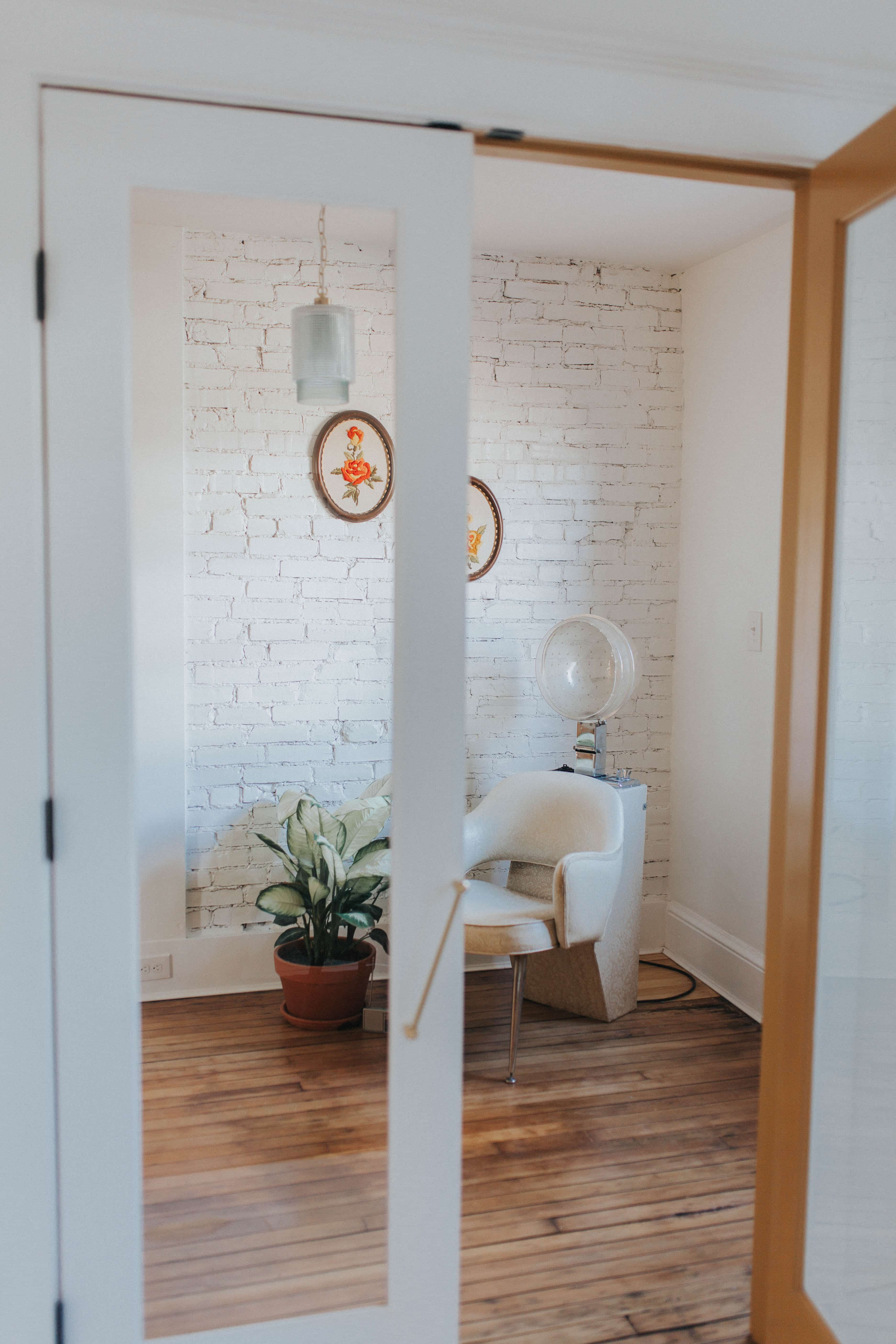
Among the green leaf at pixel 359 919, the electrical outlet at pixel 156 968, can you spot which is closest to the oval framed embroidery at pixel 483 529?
the green leaf at pixel 359 919

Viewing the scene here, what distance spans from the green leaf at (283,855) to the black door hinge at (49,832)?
5.01ft

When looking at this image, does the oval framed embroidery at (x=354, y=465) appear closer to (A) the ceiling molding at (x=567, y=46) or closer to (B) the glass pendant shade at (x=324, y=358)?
(B) the glass pendant shade at (x=324, y=358)

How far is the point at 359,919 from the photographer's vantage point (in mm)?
3006

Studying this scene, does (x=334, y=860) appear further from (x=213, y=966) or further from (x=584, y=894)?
(x=584, y=894)

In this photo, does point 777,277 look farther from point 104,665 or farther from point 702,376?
point 104,665

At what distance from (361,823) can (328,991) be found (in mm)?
485

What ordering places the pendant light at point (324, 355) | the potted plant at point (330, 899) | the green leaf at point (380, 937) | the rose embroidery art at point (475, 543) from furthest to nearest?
the rose embroidery art at point (475, 543), the potted plant at point (330, 899), the green leaf at point (380, 937), the pendant light at point (324, 355)

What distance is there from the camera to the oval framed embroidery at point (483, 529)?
12.1 feet

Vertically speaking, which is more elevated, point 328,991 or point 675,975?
point 328,991

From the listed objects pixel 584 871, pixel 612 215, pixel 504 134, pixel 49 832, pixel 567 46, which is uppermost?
pixel 612 215

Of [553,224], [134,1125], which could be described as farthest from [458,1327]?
[553,224]

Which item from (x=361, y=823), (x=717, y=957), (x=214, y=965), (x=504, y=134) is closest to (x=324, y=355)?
(x=504, y=134)

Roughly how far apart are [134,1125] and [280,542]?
203 cm

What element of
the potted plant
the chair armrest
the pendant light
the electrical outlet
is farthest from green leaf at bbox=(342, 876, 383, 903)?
the pendant light
